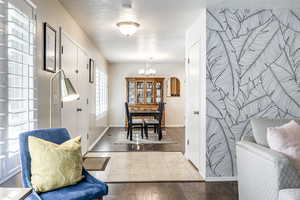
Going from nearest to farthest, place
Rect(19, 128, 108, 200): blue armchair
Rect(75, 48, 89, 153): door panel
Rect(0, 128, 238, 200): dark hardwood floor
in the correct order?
Rect(19, 128, 108, 200): blue armchair, Rect(0, 128, 238, 200): dark hardwood floor, Rect(75, 48, 89, 153): door panel

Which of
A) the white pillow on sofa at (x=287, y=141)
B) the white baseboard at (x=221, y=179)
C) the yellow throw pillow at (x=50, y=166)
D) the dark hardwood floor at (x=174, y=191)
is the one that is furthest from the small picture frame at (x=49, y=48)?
the white baseboard at (x=221, y=179)

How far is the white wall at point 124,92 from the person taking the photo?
31.0 feet

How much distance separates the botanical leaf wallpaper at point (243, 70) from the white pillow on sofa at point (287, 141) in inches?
50.7

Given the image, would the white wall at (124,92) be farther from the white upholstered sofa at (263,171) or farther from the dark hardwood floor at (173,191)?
the white upholstered sofa at (263,171)

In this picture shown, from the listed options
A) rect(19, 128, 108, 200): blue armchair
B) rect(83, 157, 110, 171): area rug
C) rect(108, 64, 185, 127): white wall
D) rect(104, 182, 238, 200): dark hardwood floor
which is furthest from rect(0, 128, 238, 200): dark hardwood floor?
rect(108, 64, 185, 127): white wall

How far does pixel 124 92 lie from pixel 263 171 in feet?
25.3

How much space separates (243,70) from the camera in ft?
11.5

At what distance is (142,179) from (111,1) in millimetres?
2388

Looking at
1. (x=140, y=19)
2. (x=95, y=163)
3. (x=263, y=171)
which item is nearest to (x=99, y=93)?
(x=95, y=163)

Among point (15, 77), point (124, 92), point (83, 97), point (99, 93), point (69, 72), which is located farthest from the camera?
point (124, 92)

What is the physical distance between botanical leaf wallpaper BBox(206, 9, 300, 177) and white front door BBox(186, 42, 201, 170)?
0.39 m

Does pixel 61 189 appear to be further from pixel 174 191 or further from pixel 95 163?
pixel 95 163

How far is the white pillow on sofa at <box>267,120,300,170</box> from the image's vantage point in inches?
80.0

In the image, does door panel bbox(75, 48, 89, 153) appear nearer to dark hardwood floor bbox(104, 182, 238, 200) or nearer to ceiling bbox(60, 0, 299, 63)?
ceiling bbox(60, 0, 299, 63)
